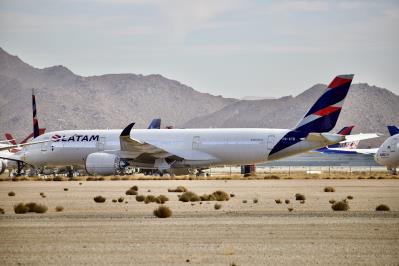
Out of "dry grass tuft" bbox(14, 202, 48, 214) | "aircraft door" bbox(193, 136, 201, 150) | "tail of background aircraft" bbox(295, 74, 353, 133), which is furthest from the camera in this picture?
"aircraft door" bbox(193, 136, 201, 150)

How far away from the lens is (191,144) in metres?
64.1

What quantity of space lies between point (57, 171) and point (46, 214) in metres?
62.1

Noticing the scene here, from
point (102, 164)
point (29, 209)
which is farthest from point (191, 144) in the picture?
point (29, 209)

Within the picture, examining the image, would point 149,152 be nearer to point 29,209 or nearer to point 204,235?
point 29,209

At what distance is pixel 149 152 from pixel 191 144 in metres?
3.16

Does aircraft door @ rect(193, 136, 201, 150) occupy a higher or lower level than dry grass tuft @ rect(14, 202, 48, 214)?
higher

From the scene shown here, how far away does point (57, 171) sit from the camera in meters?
88.3

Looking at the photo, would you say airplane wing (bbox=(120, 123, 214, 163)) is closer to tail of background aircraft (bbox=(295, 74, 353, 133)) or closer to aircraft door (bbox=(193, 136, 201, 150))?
aircraft door (bbox=(193, 136, 201, 150))

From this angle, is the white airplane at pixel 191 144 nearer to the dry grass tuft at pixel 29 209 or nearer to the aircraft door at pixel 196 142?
the aircraft door at pixel 196 142

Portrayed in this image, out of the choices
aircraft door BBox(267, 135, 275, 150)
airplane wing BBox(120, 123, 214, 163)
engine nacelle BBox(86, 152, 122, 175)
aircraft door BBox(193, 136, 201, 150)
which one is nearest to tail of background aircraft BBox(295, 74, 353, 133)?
aircraft door BBox(267, 135, 275, 150)

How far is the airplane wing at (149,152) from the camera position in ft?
206

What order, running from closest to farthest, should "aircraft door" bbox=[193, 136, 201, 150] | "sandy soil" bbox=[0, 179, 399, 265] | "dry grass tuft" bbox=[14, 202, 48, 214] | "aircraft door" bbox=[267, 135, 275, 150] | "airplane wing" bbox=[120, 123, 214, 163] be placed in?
"sandy soil" bbox=[0, 179, 399, 265], "dry grass tuft" bbox=[14, 202, 48, 214], "aircraft door" bbox=[267, 135, 275, 150], "airplane wing" bbox=[120, 123, 214, 163], "aircraft door" bbox=[193, 136, 201, 150]

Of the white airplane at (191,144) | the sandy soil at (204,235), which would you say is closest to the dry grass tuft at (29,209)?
the sandy soil at (204,235)

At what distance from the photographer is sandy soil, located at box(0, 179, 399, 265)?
16484mm
